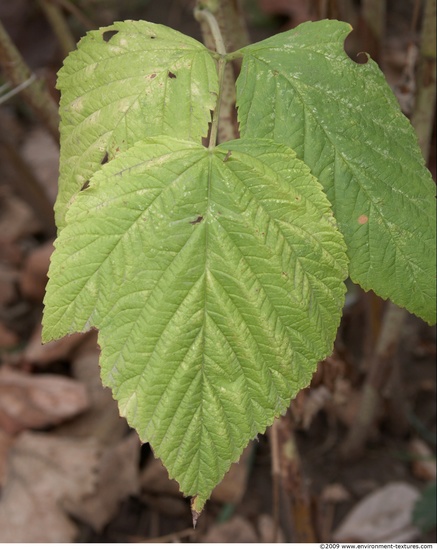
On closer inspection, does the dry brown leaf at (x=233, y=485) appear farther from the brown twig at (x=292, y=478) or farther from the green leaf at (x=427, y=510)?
the green leaf at (x=427, y=510)

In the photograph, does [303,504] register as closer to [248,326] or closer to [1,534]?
[248,326]

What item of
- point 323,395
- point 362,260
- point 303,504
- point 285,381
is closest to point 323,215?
point 362,260

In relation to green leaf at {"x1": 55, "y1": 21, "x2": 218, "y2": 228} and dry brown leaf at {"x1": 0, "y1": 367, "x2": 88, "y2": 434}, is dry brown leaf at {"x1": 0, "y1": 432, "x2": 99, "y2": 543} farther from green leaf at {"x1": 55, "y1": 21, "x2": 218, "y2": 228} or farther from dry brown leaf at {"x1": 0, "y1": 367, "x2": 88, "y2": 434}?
green leaf at {"x1": 55, "y1": 21, "x2": 218, "y2": 228}

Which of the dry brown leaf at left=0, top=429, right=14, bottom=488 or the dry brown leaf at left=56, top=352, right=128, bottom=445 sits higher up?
the dry brown leaf at left=0, top=429, right=14, bottom=488

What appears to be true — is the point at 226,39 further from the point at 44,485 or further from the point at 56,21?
the point at 44,485

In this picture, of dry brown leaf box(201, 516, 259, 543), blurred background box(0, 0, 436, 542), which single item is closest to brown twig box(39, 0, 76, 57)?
blurred background box(0, 0, 436, 542)

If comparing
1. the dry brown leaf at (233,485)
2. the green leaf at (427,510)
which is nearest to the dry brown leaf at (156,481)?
the dry brown leaf at (233,485)
